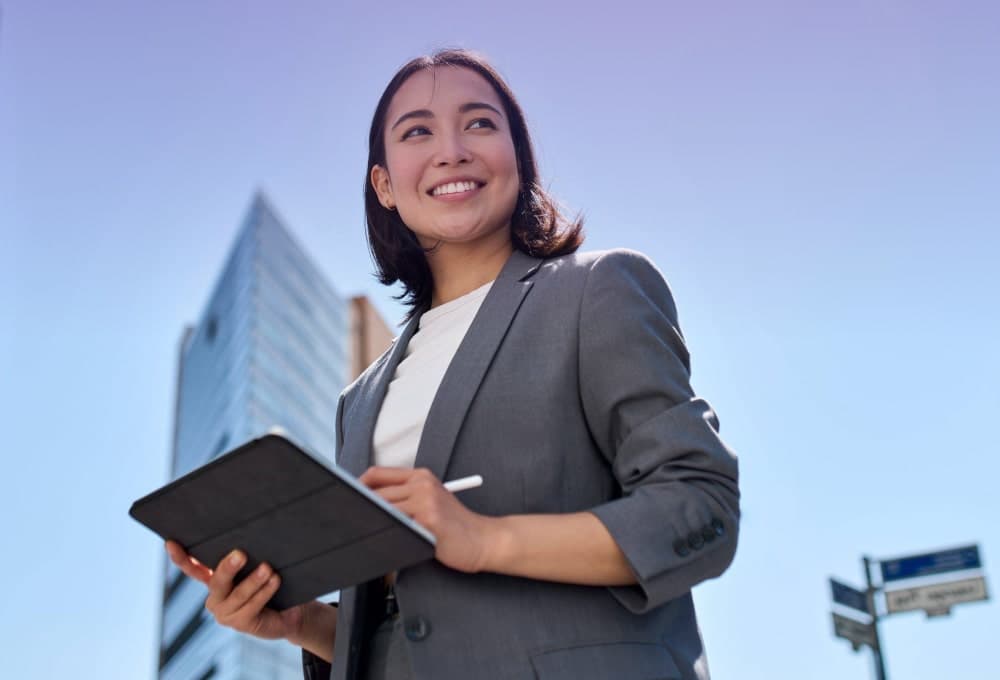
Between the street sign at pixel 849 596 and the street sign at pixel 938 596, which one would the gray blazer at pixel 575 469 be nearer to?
the street sign at pixel 849 596

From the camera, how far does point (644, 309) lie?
1.93 m

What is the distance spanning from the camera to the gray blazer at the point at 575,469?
1659 millimetres

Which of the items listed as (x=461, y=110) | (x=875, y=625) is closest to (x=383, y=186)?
(x=461, y=110)

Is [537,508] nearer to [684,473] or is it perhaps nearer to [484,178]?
[684,473]

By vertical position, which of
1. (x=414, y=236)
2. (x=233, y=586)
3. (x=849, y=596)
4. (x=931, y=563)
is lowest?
(x=849, y=596)

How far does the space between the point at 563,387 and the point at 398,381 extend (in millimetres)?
435

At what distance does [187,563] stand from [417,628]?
1.31 ft

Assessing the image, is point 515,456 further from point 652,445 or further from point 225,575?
point 225,575

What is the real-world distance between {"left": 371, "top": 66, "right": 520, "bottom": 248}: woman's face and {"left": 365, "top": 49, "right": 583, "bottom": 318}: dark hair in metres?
0.05

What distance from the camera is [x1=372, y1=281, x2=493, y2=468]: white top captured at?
2010 millimetres

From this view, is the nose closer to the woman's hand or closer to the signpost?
the woman's hand

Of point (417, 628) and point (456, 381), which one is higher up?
point (456, 381)

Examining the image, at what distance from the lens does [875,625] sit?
11.0 metres

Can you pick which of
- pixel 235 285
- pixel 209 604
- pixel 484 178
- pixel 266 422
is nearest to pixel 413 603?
pixel 209 604
